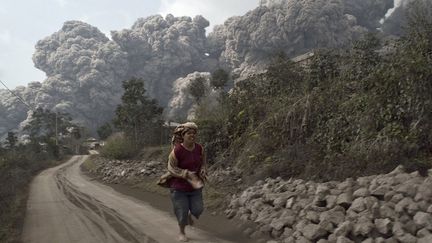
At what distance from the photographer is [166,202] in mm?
12016

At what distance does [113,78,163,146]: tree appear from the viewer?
35.0 m

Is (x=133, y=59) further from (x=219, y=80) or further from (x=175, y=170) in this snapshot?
(x=175, y=170)

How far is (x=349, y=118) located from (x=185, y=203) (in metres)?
4.73

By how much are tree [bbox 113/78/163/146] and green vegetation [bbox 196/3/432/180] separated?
2062 centimetres

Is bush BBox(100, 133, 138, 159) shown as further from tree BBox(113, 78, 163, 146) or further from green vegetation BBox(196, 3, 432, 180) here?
green vegetation BBox(196, 3, 432, 180)

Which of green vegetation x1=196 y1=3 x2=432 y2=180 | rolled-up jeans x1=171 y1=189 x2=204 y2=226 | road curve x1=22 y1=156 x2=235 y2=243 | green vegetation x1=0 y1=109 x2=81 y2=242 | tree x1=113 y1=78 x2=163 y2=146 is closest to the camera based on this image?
rolled-up jeans x1=171 y1=189 x2=204 y2=226

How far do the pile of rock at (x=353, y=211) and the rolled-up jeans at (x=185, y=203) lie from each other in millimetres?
1119

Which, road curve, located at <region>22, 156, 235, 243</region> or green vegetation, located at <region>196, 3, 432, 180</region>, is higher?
green vegetation, located at <region>196, 3, 432, 180</region>

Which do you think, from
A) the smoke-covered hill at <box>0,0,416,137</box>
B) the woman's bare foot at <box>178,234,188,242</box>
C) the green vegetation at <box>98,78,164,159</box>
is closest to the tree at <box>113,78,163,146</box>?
the green vegetation at <box>98,78,164,159</box>

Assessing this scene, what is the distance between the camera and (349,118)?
9.70 meters

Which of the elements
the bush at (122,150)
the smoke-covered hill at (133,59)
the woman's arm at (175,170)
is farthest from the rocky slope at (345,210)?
the smoke-covered hill at (133,59)

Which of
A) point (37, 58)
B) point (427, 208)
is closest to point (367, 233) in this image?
point (427, 208)

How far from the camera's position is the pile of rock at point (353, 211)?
524 centimetres

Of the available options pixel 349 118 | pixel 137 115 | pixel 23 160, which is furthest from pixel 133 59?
pixel 349 118
